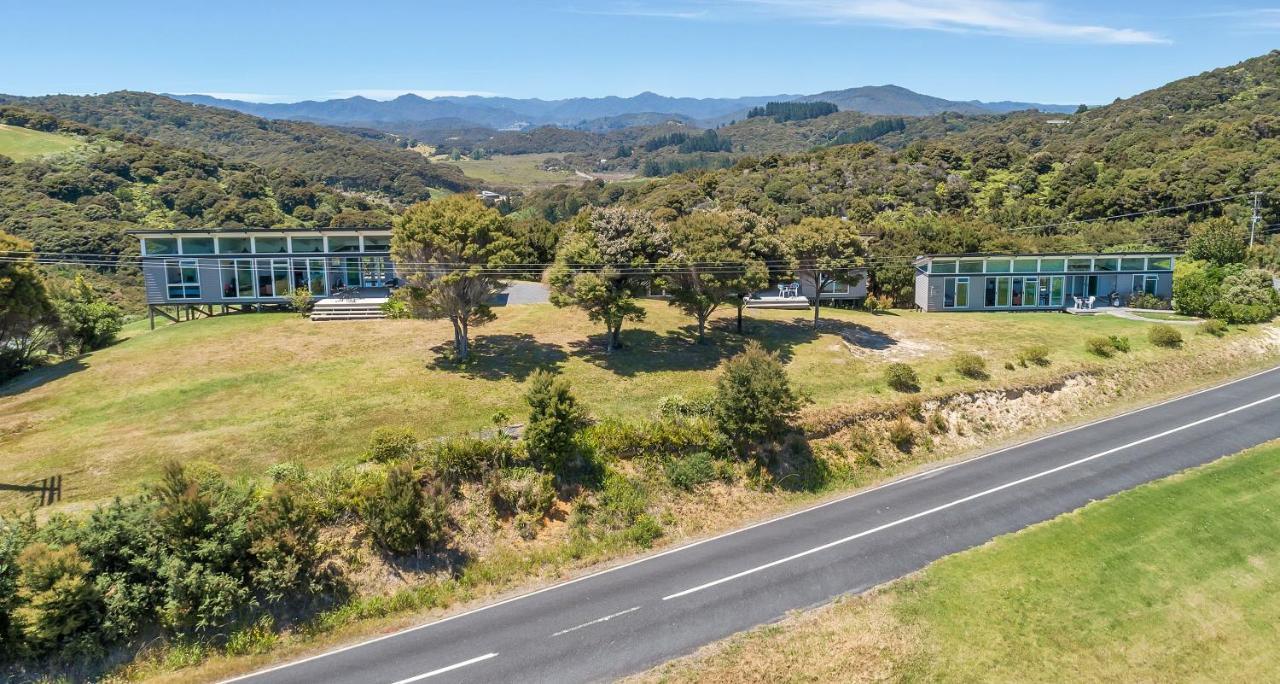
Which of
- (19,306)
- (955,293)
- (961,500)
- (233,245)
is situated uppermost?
(233,245)

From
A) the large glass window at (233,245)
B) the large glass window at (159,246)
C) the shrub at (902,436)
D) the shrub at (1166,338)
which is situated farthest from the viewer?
the large glass window at (233,245)

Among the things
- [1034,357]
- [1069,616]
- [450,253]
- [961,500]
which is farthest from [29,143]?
[1069,616]

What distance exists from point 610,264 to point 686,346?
7.90m

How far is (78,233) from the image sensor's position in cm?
8225

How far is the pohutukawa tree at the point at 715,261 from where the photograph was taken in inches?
A: 1433

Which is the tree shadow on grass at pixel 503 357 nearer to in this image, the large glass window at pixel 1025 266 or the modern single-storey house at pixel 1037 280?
the modern single-storey house at pixel 1037 280

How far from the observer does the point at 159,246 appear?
47.7 meters

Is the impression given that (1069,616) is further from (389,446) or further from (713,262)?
(389,446)

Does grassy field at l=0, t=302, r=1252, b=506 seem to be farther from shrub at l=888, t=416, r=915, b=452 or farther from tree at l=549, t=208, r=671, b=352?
tree at l=549, t=208, r=671, b=352

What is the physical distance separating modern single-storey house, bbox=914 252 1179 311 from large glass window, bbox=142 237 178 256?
2253 inches

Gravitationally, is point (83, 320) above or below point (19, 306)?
below

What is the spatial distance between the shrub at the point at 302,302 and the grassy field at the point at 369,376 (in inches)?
47.8

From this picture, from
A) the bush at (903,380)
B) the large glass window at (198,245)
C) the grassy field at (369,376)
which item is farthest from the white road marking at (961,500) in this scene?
the large glass window at (198,245)

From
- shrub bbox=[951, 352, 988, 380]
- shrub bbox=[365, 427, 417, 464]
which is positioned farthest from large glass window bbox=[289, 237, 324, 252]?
shrub bbox=[951, 352, 988, 380]
